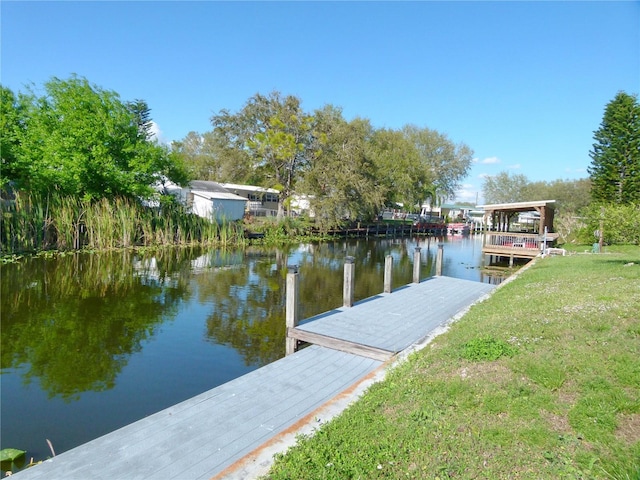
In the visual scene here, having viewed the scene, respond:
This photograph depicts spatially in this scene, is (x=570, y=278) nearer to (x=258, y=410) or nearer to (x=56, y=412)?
(x=258, y=410)

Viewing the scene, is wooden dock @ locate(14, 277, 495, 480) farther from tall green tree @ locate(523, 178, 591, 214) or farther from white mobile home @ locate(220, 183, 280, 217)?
tall green tree @ locate(523, 178, 591, 214)

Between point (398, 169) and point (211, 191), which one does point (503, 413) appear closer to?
point (211, 191)

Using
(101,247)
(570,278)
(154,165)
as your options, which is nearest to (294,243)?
(154,165)

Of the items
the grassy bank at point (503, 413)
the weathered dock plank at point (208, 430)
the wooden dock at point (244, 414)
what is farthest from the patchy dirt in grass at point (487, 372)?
the weathered dock plank at point (208, 430)

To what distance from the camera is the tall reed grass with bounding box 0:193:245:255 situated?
1738 centimetres

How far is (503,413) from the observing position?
3.79 metres

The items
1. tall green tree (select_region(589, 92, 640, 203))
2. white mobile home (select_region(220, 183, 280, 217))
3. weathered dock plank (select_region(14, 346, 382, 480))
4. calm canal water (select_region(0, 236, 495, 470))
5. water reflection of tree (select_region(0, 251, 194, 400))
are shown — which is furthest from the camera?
white mobile home (select_region(220, 183, 280, 217))

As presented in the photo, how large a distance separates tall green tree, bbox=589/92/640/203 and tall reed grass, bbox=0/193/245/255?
28.7 metres

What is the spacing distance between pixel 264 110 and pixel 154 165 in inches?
568

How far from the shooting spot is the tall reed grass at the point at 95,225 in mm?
17375

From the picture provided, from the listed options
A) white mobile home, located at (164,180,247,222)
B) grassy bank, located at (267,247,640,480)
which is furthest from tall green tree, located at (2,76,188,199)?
grassy bank, located at (267,247,640,480)

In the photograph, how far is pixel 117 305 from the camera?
36.7 feet

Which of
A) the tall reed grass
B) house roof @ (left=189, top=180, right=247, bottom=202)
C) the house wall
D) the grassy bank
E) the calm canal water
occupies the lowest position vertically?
the calm canal water

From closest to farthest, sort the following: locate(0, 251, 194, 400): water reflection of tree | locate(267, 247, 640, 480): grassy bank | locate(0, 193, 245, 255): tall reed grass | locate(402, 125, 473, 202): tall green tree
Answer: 1. locate(267, 247, 640, 480): grassy bank
2. locate(0, 251, 194, 400): water reflection of tree
3. locate(0, 193, 245, 255): tall reed grass
4. locate(402, 125, 473, 202): tall green tree
